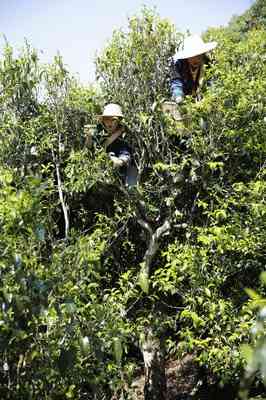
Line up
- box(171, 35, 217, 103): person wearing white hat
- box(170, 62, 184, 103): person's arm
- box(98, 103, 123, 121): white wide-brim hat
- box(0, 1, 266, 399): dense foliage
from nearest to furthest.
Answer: box(0, 1, 266, 399): dense foliage → box(98, 103, 123, 121): white wide-brim hat → box(171, 35, 217, 103): person wearing white hat → box(170, 62, 184, 103): person's arm

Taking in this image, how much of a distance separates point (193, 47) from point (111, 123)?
1.85 meters

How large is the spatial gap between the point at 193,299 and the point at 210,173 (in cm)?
247

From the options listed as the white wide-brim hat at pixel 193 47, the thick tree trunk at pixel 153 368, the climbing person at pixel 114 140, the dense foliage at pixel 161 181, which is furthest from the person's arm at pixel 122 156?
the thick tree trunk at pixel 153 368

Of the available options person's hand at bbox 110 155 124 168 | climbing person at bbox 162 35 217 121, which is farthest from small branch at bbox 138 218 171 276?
climbing person at bbox 162 35 217 121

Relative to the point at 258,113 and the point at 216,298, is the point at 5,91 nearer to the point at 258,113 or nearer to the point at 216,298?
the point at 258,113

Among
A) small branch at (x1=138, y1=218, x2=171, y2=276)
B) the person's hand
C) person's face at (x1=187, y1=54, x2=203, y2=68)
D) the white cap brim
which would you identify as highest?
the white cap brim

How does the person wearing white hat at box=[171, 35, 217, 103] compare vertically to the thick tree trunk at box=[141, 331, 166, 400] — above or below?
above

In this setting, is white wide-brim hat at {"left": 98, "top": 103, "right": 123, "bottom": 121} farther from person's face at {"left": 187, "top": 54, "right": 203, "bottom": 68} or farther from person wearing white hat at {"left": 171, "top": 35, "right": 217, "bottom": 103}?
person's face at {"left": 187, "top": 54, "right": 203, "bottom": 68}

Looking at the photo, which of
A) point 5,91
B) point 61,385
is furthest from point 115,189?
point 61,385

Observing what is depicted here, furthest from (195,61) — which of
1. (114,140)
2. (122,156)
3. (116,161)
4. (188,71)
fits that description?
(116,161)

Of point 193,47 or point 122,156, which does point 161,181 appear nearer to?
point 122,156

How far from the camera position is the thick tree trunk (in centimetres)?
724

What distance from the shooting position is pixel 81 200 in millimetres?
8336

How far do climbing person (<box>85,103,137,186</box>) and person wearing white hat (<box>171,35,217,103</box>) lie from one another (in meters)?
1.05
